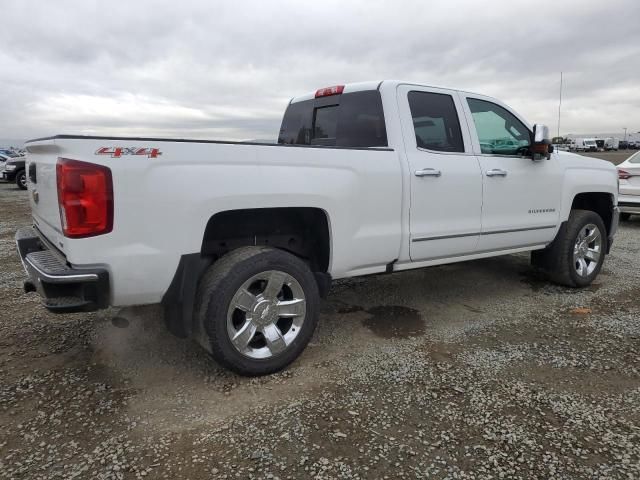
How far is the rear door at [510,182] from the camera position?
173 inches

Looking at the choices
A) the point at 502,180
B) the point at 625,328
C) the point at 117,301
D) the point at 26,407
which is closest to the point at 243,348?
the point at 117,301

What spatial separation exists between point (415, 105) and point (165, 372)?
108 inches

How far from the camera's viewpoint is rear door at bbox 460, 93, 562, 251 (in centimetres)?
439

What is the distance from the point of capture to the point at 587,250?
5.43 meters

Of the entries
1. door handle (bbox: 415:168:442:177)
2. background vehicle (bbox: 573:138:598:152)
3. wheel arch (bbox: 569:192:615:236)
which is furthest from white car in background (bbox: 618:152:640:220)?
background vehicle (bbox: 573:138:598:152)

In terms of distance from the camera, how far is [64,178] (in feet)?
→ 8.55

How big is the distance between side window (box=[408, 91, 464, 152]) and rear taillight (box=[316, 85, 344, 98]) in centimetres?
64

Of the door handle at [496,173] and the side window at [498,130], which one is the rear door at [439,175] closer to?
the door handle at [496,173]

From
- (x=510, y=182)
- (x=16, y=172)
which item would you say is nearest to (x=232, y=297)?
(x=510, y=182)

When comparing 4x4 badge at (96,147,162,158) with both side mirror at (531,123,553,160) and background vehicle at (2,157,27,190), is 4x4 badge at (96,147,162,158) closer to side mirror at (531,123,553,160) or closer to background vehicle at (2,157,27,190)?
side mirror at (531,123,553,160)

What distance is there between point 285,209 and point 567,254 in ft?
10.8

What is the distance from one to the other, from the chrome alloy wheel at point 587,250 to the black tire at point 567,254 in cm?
6

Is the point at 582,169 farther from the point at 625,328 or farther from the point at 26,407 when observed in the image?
the point at 26,407

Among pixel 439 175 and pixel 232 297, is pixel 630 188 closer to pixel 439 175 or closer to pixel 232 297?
pixel 439 175
